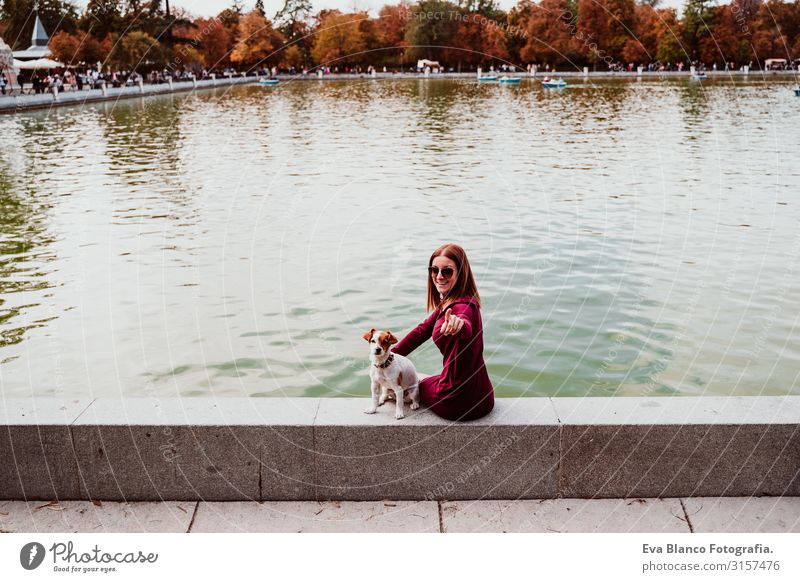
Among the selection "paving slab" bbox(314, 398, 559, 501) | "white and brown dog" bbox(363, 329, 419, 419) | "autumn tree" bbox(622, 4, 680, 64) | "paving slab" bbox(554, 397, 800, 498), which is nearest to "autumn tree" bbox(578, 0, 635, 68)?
"autumn tree" bbox(622, 4, 680, 64)

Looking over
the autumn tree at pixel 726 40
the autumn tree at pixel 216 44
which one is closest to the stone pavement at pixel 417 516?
the autumn tree at pixel 216 44

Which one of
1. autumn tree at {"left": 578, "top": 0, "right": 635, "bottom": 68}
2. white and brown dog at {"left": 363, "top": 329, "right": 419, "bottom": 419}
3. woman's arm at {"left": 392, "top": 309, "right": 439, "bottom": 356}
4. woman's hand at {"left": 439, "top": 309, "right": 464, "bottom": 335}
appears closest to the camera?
woman's hand at {"left": 439, "top": 309, "right": 464, "bottom": 335}

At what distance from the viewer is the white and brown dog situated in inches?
174

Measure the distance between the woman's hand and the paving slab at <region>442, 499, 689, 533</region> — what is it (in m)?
0.99

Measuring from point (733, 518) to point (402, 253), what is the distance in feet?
33.9

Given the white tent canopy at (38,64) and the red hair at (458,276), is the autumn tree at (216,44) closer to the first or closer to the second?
the white tent canopy at (38,64)

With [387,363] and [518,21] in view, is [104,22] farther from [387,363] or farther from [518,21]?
[387,363]

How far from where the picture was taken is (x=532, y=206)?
18.7 meters

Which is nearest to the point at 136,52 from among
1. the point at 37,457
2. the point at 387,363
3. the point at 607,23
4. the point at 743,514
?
the point at 607,23

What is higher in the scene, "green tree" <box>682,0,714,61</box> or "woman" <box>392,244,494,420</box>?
"green tree" <box>682,0,714,61</box>

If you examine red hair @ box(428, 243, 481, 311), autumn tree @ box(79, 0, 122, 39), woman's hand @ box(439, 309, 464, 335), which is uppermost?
autumn tree @ box(79, 0, 122, 39)

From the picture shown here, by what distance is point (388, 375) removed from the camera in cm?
452

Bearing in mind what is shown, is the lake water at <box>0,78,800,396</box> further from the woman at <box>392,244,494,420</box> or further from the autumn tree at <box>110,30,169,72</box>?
the autumn tree at <box>110,30,169,72</box>

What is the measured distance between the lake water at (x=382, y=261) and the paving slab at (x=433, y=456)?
383 centimetres
